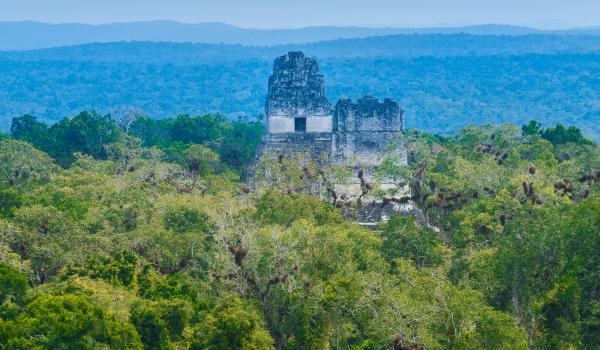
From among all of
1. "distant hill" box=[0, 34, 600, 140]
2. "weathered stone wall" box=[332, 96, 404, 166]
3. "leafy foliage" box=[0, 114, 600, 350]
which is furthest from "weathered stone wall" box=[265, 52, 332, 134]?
"distant hill" box=[0, 34, 600, 140]

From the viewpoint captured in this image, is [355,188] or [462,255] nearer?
[462,255]

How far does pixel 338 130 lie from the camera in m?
40.6

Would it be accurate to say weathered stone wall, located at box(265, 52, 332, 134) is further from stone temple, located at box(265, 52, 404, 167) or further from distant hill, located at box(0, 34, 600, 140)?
distant hill, located at box(0, 34, 600, 140)

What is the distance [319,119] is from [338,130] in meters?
1.72

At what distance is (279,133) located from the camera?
42.0 metres

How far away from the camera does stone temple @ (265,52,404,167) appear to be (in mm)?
40344

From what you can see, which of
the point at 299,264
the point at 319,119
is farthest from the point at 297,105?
the point at 299,264

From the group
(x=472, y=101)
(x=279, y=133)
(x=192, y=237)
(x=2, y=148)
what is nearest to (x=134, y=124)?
(x=2, y=148)

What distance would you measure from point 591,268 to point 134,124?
50.8m

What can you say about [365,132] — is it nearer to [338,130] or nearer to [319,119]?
[338,130]

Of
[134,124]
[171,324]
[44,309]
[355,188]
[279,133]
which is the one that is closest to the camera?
[44,309]

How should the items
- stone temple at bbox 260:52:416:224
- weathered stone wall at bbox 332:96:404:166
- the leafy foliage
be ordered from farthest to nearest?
1. weathered stone wall at bbox 332:96:404:166
2. stone temple at bbox 260:52:416:224
3. the leafy foliage

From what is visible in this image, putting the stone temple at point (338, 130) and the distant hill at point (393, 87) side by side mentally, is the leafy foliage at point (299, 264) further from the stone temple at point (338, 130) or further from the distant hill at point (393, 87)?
the distant hill at point (393, 87)

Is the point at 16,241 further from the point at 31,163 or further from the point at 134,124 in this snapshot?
the point at 134,124
